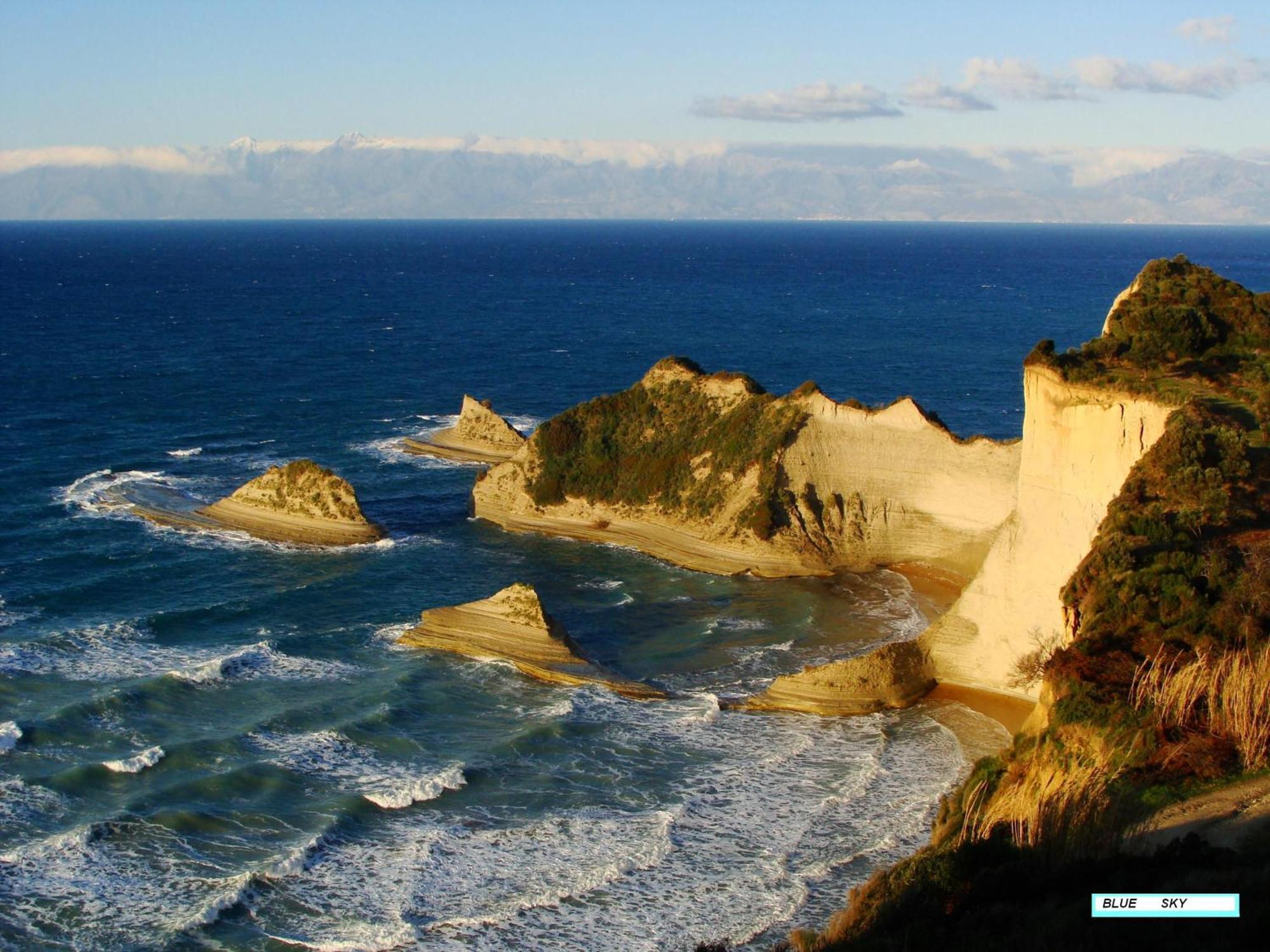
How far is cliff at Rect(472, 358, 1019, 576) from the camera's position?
52.3 metres

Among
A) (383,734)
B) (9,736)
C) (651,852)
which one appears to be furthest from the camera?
(383,734)

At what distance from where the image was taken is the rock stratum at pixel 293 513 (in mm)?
55469

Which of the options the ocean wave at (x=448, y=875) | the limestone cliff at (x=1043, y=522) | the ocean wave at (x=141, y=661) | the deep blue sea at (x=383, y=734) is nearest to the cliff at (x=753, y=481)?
the deep blue sea at (x=383, y=734)

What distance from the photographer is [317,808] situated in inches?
1268

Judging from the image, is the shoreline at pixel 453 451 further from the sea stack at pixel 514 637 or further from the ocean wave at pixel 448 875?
the ocean wave at pixel 448 875

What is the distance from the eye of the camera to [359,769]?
34562 millimetres

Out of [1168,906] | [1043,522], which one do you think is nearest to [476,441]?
[1043,522]

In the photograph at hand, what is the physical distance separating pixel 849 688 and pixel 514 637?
1074cm

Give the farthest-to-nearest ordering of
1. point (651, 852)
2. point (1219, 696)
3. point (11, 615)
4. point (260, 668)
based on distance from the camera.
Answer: point (11, 615), point (260, 668), point (651, 852), point (1219, 696)

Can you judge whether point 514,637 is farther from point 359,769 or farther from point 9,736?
point 9,736

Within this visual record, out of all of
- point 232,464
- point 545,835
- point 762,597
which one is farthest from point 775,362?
point 545,835

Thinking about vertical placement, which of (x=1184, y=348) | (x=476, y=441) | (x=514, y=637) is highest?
(x=1184, y=348)

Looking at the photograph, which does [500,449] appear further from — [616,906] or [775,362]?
[616,906]

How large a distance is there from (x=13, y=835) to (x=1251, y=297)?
1805 inches
